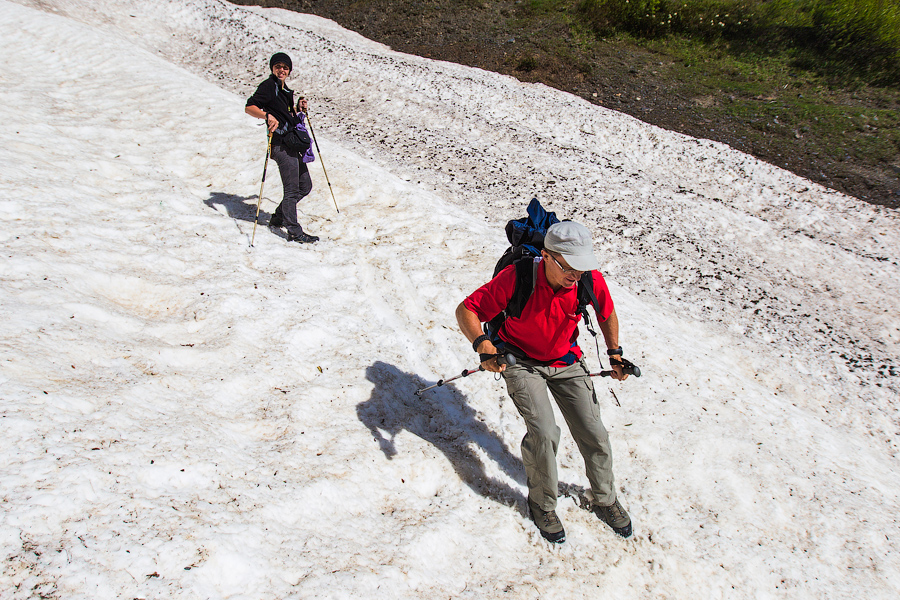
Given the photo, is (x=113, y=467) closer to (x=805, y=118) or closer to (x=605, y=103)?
(x=605, y=103)

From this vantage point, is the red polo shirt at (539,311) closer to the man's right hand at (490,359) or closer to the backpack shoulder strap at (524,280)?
the backpack shoulder strap at (524,280)

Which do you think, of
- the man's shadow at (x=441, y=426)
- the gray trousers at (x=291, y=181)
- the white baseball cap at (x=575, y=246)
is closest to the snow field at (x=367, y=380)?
A: the man's shadow at (x=441, y=426)

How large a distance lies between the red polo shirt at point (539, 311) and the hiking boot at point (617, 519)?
1636 mm

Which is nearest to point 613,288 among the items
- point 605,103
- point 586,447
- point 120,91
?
point 586,447

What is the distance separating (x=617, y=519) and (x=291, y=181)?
21.1ft

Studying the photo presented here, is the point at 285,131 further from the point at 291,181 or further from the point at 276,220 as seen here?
the point at 276,220

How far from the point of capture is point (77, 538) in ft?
10.9

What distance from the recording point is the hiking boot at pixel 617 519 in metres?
5.15

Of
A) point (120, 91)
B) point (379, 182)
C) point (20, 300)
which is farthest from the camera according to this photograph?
point (120, 91)

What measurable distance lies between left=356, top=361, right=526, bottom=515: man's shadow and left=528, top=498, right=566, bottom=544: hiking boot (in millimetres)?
304

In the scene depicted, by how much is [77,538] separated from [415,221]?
747 centimetres

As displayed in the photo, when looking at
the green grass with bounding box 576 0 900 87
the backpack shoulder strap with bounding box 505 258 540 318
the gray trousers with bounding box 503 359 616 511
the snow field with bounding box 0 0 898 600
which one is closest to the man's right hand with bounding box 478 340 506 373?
the gray trousers with bounding box 503 359 616 511

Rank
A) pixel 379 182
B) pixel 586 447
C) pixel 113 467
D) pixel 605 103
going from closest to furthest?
pixel 113 467 < pixel 586 447 < pixel 379 182 < pixel 605 103

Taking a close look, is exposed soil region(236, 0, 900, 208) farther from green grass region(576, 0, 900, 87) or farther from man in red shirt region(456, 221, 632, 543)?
man in red shirt region(456, 221, 632, 543)
